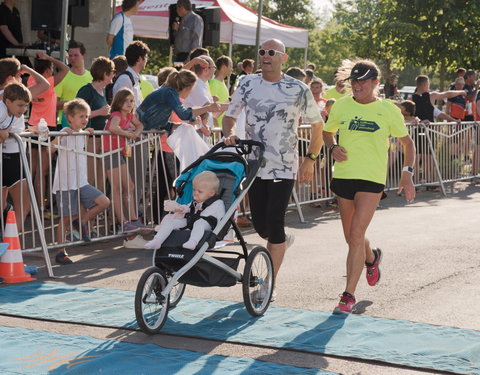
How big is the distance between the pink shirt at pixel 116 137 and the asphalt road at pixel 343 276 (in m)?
1.19

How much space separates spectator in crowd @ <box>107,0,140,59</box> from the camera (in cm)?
1348

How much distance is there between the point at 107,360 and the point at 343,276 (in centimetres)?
353

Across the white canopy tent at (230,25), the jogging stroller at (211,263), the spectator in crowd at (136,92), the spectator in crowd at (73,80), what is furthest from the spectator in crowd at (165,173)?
the white canopy tent at (230,25)

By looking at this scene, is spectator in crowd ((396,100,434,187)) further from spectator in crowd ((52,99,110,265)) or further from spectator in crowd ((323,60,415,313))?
spectator in crowd ((323,60,415,313))

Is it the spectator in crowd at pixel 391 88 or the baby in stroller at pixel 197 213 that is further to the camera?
the spectator in crowd at pixel 391 88

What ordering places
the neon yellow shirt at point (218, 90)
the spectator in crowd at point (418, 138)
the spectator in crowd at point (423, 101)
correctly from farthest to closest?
1. the spectator in crowd at point (423, 101)
2. the spectator in crowd at point (418, 138)
3. the neon yellow shirt at point (218, 90)

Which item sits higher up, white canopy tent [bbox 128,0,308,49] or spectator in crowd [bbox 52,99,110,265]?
white canopy tent [bbox 128,0,308,49]

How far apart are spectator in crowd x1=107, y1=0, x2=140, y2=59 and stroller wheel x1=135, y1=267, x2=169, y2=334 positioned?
746 centimetres

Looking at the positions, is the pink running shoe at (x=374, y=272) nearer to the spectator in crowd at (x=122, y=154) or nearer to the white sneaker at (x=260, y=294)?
the white sneaker at (x=260, y=294)

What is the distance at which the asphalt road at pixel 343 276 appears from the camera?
649 cm

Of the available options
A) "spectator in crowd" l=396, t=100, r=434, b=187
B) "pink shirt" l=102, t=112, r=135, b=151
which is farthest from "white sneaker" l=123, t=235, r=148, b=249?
"spectator in crowd" l=396, t=100, r=434, b=187

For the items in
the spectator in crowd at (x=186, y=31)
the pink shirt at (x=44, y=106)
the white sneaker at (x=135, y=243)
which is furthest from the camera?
the spectator in crowd at (x=186, y=31)

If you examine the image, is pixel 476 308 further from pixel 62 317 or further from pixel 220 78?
pixel 220 78

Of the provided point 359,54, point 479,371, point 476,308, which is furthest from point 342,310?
point 359,54
